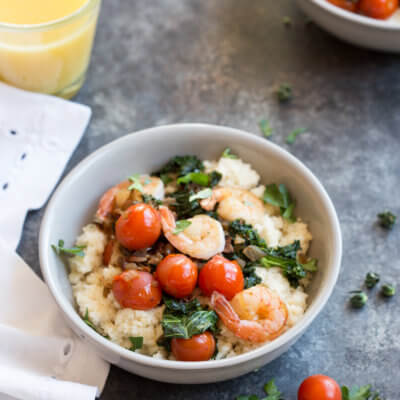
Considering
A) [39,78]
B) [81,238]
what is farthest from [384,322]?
[39,78]

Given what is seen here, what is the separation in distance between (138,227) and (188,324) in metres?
0.46

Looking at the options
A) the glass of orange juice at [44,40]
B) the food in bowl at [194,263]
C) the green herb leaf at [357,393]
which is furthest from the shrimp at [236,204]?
the glass of orange juice at [44,40]

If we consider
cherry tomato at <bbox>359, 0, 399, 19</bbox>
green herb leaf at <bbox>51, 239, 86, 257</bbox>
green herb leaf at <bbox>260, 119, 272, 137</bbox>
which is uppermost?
cherry tomato at <bbox>359, 0, 399, 19</bbox>

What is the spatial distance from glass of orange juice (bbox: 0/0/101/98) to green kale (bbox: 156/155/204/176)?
2.80 feet

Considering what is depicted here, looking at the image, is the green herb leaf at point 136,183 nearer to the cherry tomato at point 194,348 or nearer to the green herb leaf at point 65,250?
the green herb leaf at point 65,250

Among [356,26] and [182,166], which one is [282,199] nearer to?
[182,166]

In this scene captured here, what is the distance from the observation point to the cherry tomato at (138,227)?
2416 millimetres

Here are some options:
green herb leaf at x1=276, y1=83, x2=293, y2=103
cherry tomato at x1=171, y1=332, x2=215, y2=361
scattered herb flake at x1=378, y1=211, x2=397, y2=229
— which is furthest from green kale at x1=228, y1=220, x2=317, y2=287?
green herb leaf at x1=276, y1=83, x2=293, y2=103

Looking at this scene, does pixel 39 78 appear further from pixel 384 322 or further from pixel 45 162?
pixel 384 322

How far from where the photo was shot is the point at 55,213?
2543 mm

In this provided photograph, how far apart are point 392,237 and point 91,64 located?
209cm

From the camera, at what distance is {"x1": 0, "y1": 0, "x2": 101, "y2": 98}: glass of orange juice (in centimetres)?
294

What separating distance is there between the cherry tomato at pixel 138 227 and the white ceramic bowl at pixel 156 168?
31cm

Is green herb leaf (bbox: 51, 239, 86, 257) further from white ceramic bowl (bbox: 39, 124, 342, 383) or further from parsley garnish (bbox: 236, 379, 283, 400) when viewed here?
parsley garnish (bbox: 236, 379, 283, 400)
